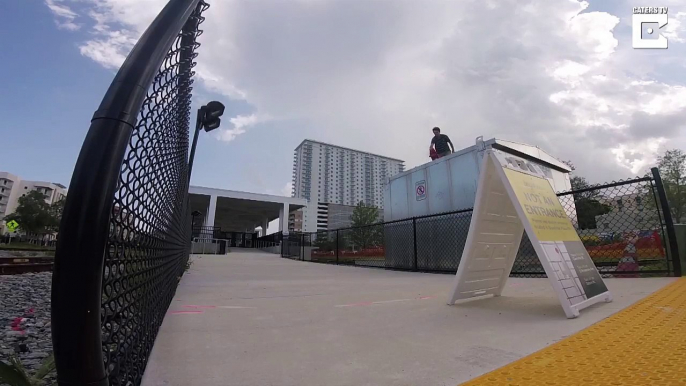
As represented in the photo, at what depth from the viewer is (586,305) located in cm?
257

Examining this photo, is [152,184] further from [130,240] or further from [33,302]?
[33,302]

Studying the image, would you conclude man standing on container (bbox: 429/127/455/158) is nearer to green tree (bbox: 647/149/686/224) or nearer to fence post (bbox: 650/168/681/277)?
fence post (bbox: 650/168/681/277)

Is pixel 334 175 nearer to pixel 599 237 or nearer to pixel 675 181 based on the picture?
pixel 675 181

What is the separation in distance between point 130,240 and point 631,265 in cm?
668

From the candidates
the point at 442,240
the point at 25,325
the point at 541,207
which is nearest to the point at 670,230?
the point at 541,207

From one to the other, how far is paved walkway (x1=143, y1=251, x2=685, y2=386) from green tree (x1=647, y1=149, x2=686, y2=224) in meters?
17.8

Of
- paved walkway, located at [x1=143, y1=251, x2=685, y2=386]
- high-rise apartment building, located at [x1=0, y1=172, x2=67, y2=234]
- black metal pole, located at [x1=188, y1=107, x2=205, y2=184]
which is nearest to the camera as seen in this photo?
paved walkway, located at [x1=143, y1=251, x2=685, y2=386]

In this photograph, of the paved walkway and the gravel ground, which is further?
the gravel ground

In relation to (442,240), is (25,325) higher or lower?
lower

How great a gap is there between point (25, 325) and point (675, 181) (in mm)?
25124

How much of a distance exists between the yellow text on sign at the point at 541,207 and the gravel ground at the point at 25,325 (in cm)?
320

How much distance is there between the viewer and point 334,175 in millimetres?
93125

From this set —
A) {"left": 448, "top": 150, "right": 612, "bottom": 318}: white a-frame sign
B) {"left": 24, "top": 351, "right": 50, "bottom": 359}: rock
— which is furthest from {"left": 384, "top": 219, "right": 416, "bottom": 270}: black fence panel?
{"left": 24, "top": 351, "right": 50, "bottom": 359}: rock

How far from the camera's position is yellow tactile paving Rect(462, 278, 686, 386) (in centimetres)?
136
